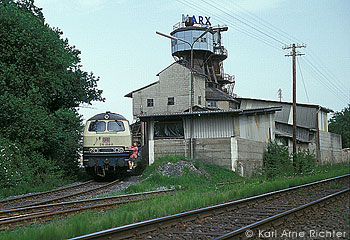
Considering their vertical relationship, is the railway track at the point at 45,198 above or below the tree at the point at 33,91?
below

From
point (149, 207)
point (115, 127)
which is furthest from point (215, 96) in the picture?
point (149, 207)

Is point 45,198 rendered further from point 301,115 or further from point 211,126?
point 301,115

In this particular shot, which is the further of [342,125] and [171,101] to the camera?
[342,125]

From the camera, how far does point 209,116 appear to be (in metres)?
22.5

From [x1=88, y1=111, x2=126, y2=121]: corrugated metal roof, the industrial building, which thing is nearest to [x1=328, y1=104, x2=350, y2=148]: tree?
the industrial building

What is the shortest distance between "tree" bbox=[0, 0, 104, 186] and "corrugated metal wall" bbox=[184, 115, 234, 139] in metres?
6.55

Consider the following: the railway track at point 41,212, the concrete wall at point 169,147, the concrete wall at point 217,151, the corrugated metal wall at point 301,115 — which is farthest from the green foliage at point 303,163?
the corrugated metal wall at point 301,115

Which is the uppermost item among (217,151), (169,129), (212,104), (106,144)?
(212,104)

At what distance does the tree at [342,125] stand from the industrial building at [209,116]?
7.41m

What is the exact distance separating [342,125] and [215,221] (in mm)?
55090

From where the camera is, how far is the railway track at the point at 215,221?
6.22 m

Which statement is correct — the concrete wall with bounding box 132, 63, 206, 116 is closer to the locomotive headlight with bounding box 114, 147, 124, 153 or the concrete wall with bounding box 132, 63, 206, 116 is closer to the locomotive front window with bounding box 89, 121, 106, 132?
the locomotive front window with bounding box 89, 121, 106, 132

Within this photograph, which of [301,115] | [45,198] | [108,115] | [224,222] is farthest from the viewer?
[301,115]

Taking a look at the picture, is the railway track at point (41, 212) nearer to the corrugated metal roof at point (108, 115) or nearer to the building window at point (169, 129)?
the corrugated metal roof at point (108, 115)
